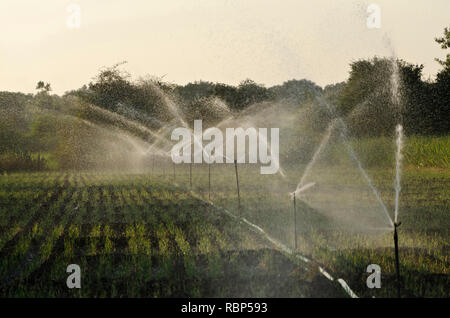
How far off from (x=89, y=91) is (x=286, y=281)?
36.9m

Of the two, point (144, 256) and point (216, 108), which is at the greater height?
point (216, 108)

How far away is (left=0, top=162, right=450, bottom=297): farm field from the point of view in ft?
15.7

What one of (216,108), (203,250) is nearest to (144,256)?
(203,250)

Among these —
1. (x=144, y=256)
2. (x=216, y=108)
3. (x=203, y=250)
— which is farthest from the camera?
(x=216, y=108)

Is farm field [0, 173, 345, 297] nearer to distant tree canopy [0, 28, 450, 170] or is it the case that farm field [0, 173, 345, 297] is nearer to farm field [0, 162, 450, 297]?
farm field [0, 162, 450, 297]

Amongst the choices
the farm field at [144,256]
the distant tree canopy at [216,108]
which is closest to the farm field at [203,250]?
the farm field at [144,256]

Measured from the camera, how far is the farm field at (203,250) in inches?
189

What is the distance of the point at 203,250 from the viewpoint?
6430 millimetres

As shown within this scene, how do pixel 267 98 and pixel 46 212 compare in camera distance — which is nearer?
pixel 46 212

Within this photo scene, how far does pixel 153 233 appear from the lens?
7738mm

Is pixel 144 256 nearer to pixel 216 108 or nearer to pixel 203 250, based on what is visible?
pixel 203 250
